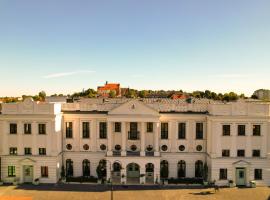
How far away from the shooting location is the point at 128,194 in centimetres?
3947

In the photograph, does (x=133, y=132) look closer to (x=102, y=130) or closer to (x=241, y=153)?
(x=102, y=130)

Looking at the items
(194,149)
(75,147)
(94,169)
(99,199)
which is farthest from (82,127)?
(194,149)

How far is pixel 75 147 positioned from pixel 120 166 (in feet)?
25.6

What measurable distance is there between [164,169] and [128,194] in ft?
26.5

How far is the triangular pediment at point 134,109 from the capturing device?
44000 millimetres

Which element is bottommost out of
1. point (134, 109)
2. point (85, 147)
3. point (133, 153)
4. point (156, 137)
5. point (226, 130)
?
point (133, 153)

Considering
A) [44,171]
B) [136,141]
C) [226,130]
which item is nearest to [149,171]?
[136,141]

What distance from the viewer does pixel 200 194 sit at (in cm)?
3944

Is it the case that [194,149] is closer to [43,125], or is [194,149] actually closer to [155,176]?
[155,176]

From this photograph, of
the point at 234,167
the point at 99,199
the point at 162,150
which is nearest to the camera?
the point at 99,199

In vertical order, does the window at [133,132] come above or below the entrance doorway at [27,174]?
above

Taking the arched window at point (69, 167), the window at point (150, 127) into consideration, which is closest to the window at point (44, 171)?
the arched window at point (69, 167)

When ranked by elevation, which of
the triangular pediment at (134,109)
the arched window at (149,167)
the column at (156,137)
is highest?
the triangular pediment at (134,109)

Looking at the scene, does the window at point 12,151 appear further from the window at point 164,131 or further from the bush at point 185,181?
the bush at point 185,181
